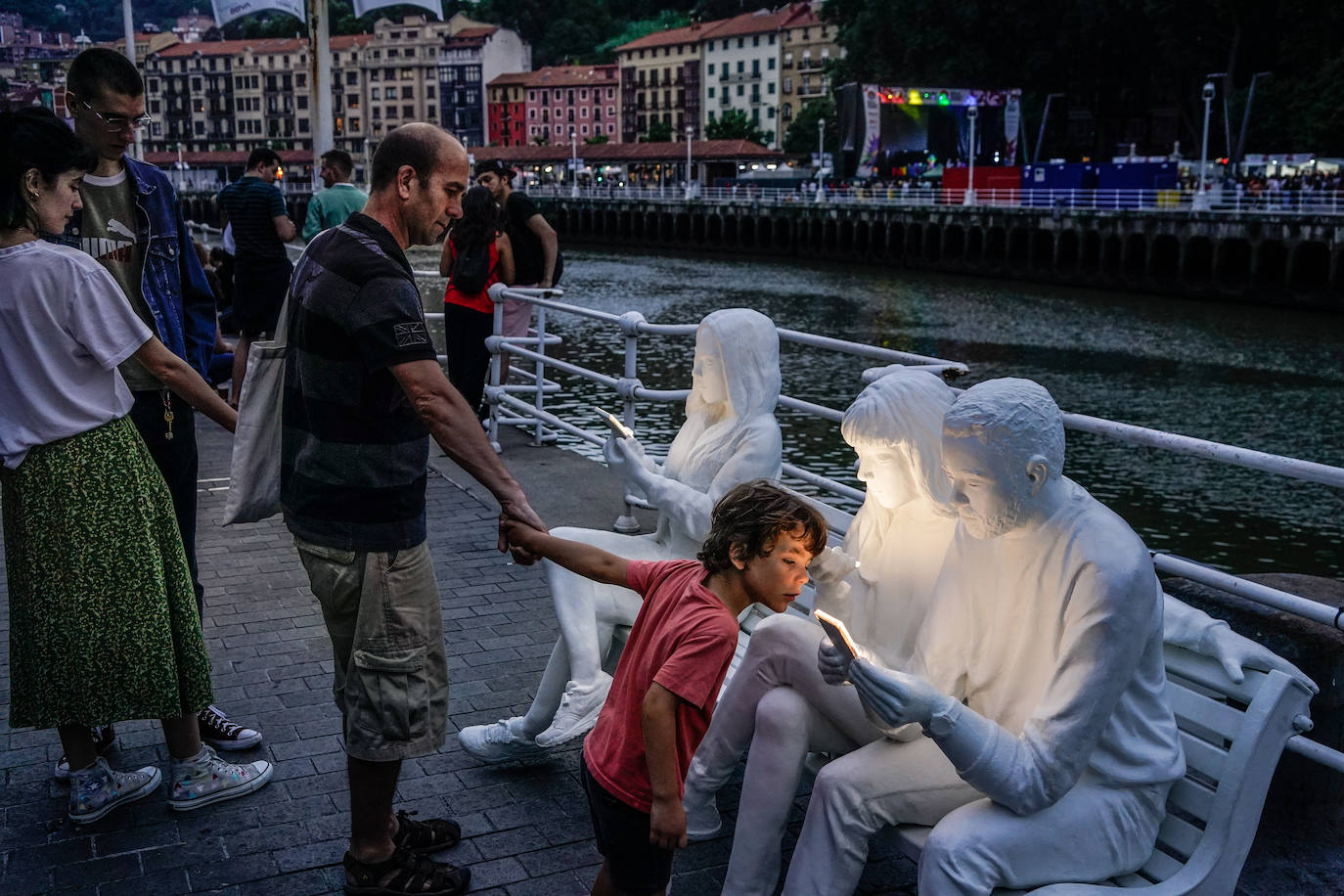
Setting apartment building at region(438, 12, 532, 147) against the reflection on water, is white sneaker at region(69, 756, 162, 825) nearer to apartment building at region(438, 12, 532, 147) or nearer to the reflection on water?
the reflection on water

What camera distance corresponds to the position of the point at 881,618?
10.8 ft

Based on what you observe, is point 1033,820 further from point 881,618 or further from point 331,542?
point 331,542

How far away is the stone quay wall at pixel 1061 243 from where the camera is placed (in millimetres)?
34594

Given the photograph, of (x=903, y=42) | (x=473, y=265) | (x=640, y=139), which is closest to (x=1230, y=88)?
(x=903, y=42)

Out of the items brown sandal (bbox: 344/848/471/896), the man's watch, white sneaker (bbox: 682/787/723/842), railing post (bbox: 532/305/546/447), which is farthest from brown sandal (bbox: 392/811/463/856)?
railing post (bbox: 532/305/546/447)

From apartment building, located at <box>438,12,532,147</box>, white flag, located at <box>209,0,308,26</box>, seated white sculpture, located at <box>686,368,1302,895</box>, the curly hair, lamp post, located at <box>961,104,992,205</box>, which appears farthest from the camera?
apartment building, located at <box>438,12,532,147</box>

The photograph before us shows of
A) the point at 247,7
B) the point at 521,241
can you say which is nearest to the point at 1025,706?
the point at 521,241

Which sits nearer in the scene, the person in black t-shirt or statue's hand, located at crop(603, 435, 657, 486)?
statue's hand, located at crop(603, 435, 657, 486)

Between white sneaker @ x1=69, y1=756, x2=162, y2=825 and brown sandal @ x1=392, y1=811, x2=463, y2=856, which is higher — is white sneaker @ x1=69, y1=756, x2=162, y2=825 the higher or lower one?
the higher one

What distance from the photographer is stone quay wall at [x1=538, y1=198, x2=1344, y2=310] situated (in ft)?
113

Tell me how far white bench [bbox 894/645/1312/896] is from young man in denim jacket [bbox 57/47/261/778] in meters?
2.50

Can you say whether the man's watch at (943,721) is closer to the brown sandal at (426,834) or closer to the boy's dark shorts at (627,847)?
the boy's dark shorts at (627,847)

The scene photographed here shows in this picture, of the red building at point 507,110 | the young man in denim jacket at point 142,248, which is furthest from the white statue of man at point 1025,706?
the red building at point 507,110

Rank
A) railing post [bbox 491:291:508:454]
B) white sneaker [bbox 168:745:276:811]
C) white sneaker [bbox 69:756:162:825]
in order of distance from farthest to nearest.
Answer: railing post [bbox 491:291:508:454] < white sneaker [bbox 168:745:276:811] < white sneaker [bbox 69:756:162:825]
